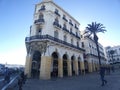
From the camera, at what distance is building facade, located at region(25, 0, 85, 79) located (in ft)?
74.9

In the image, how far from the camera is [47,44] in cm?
2292

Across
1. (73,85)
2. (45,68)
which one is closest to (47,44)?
(45,68)

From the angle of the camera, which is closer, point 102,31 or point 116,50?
point 102,31

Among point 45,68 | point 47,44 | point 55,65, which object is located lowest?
point 45,68

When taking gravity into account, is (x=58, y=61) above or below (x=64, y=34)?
below

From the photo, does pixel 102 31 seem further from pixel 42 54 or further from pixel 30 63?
pixel 30 63

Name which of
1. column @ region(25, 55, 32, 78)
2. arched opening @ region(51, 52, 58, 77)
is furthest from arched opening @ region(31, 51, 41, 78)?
arched opening @ region(51, 52, 58, 77)

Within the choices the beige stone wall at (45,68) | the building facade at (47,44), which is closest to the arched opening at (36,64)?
the building facade at (47,44)

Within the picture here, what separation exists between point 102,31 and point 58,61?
14378 millimetres

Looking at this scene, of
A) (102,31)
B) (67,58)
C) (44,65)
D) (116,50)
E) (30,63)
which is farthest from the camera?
(116,50)

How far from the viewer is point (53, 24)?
25484mm

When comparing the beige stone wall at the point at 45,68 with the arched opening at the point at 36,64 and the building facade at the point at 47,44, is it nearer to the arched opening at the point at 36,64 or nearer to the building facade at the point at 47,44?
the building facade at the point at 47,44

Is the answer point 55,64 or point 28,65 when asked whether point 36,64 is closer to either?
point 28,65

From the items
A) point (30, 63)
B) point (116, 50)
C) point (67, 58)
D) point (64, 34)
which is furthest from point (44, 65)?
point (116, 50)
